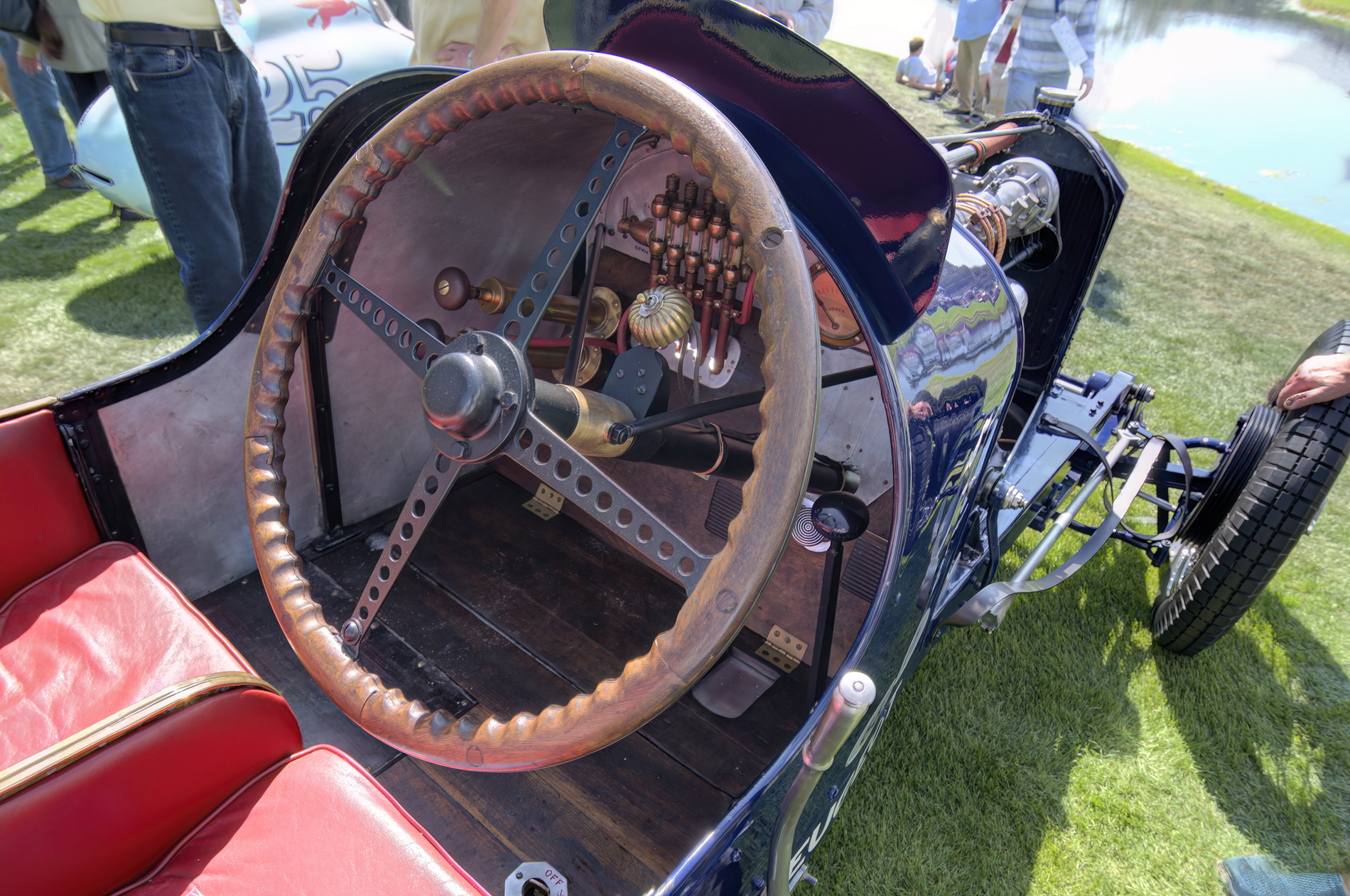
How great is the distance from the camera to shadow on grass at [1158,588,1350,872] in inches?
77.1

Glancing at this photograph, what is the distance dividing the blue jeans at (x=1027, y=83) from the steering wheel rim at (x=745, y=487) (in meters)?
5.18

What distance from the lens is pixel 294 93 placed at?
13.0ft

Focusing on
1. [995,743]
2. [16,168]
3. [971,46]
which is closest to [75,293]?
[16,168]

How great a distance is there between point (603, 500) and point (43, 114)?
609cm

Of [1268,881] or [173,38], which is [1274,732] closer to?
[1268,881]

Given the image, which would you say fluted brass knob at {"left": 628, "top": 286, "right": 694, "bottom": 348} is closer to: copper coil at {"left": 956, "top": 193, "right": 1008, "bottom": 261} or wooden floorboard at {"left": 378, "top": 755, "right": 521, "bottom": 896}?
copper coil at {"left": 956, "top": 193, "right": 1008, "bottom": 261}

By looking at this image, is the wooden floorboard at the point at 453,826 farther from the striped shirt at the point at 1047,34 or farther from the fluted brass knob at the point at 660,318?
the striped shirt at the point at 1047,34

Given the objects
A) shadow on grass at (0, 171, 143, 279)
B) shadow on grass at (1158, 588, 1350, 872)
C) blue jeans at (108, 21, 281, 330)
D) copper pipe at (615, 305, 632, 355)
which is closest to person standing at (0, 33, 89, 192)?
shadow on grass at (0, 171, 143, 279)

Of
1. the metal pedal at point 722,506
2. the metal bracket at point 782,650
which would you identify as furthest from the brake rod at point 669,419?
the metal bracket at point 782,650

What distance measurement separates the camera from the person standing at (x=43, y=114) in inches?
187

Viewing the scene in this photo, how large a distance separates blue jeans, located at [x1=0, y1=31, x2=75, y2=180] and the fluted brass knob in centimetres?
559

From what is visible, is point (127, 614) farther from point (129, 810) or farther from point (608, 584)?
point (608, 584)

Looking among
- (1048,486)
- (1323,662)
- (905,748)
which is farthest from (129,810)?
(1323,662)

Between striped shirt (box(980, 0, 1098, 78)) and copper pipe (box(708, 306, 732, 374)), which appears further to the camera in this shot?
striped shirt (box(980, 0, 1098, 78))
